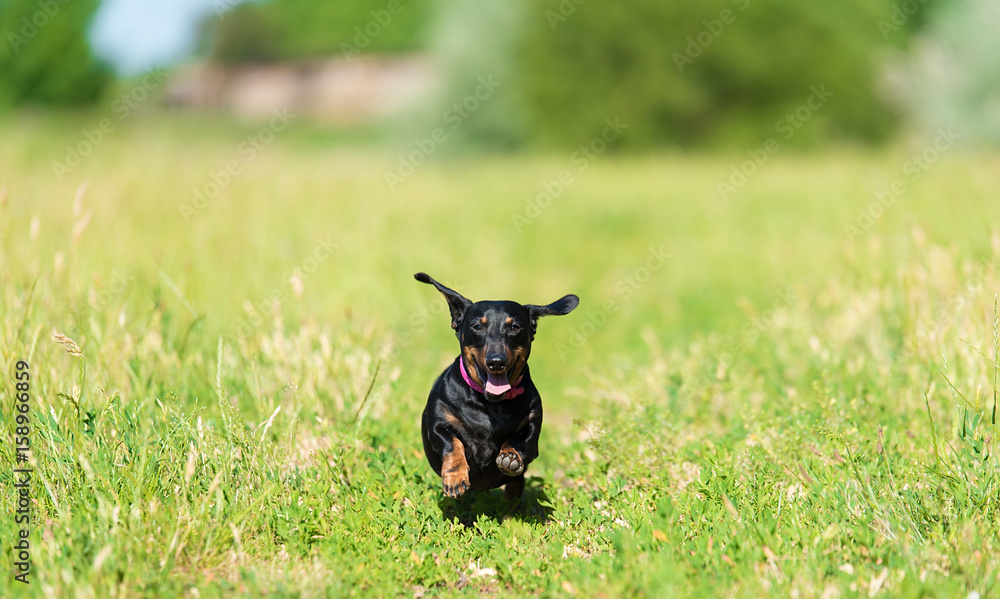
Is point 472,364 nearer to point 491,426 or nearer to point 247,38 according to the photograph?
point 491,426

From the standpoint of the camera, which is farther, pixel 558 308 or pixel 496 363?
→ pixel 558 308

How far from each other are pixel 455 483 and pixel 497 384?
0.42 meters

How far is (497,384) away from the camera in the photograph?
10.9 ft

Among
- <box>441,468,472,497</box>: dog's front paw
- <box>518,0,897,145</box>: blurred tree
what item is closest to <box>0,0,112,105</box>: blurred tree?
<box>518,0,897,145</box>: blurred tree

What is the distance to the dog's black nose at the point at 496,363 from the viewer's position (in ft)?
10.2

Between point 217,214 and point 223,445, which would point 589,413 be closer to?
point 223,445

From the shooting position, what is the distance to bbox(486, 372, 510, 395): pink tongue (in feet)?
10.7

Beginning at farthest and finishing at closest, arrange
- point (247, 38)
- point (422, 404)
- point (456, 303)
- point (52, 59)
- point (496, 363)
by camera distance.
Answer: point (247, 38), point (52, 59), point (422, 404), point (456, 303), point (496, 363)

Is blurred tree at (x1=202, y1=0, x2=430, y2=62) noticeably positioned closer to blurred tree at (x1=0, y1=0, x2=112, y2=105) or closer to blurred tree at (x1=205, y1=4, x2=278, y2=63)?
blurred tree at (x1=205, y1=4, x2=278, y2=63)

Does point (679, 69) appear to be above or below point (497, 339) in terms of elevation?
below

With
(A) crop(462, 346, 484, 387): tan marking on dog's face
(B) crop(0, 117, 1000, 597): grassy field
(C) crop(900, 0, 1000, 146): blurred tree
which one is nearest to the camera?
(B) crop(0, 117, 1000, 597): grassy field

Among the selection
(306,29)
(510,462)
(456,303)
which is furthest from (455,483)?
(306,29)

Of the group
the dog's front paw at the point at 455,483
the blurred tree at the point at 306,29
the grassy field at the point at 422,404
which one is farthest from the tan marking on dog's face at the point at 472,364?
the blurred tree at the point at 306,29

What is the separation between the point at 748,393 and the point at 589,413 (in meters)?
1.04
